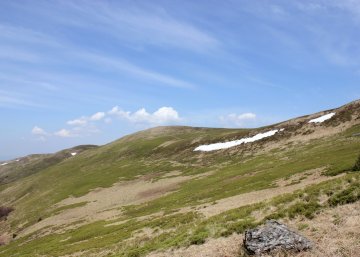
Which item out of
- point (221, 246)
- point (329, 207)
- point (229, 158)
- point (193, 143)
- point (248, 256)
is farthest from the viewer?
point (193, 143)

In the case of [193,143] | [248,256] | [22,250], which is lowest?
[22,250]

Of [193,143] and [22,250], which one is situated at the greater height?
[193,143]

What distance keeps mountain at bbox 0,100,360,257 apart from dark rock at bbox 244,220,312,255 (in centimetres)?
109

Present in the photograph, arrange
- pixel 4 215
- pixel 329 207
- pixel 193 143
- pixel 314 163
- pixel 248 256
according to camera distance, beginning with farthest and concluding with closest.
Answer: pixel 193 143, pixel 4 215, pixel 314 163, pixel 329 207, pixel 248 256

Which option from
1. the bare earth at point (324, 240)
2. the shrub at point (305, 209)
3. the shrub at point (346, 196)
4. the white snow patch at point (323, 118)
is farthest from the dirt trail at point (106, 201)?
the shrub at point (346, 196)

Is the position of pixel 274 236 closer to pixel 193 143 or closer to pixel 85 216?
pixel 85 216

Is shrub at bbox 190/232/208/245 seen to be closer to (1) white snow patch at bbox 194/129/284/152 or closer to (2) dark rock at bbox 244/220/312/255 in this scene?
(2) dark rock at bbox 244/220/312/255

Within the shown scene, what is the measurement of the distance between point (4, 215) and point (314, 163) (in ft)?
353

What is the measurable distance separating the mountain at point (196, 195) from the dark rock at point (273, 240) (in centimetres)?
109

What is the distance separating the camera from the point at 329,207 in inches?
1101

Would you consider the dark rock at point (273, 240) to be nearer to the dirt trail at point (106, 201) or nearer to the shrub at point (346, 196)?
the shrub at point (346, 196)

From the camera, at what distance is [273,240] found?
22891mm

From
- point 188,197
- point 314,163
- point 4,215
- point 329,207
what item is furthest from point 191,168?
point 329,207

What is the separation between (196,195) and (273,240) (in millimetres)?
46227
